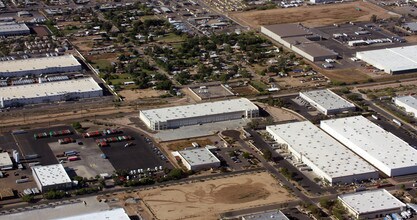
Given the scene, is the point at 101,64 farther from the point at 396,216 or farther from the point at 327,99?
the point at 396,216

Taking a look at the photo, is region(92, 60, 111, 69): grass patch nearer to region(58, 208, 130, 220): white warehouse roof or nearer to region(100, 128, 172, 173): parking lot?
region(100, 128, 172, 173): parking lot

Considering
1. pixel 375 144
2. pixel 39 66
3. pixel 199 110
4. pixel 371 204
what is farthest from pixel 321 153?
pixel 39 66

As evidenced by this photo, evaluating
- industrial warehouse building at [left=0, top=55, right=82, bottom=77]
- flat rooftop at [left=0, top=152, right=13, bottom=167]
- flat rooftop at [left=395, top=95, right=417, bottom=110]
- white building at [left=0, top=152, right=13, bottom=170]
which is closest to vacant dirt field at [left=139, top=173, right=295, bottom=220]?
white building at [left=0, top=152, right=13, bottom=170]

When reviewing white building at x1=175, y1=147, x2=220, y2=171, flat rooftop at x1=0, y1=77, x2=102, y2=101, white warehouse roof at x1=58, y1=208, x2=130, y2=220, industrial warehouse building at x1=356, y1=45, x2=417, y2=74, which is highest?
white warehouse roof at x1=58, y1=208, x2=130, y2=220

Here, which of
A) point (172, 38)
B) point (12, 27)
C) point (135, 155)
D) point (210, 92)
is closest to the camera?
point (135, 155)

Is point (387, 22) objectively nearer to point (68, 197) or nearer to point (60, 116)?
point (60, 116)

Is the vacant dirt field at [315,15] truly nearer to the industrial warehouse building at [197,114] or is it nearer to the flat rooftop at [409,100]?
the flat rooftop at [409,100]
